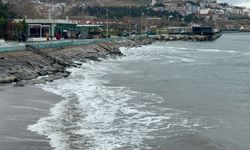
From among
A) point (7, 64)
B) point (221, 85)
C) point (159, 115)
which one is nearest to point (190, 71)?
point (221, 85)

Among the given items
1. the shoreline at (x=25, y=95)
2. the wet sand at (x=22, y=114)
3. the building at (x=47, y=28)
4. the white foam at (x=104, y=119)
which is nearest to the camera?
the wet sand at (x=22, y=114)

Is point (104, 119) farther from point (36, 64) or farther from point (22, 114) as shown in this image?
point (36, 64)

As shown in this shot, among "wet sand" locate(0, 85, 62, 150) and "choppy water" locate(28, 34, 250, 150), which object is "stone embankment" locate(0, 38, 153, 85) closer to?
"choppy water" locate(28, 34, 250, 150)

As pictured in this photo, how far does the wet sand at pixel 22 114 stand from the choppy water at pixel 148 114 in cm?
52

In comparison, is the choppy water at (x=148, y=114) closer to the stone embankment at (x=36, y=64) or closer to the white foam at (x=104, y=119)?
the white foam at (x=104, y=119)

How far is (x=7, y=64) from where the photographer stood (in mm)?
37531

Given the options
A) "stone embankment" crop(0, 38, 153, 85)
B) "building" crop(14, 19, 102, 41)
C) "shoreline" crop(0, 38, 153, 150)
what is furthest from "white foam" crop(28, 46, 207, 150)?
"building" crop(14, 19, 102, 41)

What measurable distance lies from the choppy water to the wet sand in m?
0.52

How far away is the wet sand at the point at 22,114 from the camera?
18.3 meters

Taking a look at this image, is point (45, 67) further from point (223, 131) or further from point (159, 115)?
point (223, 131)

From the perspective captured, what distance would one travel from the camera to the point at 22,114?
23.6 metres

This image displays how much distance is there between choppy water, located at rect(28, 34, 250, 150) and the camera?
19.5 meters

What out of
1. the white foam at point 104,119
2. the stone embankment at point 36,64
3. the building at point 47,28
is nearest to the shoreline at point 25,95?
the stone embankment at point 36,64

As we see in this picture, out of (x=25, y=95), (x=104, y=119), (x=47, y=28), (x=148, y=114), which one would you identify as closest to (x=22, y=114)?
(x=104, y=119)
